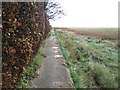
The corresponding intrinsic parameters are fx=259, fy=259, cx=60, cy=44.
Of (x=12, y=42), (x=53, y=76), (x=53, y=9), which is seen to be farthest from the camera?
(x=53, y=9)

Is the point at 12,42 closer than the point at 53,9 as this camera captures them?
Yes

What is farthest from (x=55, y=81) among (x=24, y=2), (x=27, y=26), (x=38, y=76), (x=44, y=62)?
(x=44, y=62)

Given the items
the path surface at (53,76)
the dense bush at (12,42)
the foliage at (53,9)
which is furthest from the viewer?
the foliage at (53,9)

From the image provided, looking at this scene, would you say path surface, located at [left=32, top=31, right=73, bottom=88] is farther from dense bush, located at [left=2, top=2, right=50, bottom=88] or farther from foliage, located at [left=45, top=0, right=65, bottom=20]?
foliage, located at [left=45, top=0, right=65, bottom=20]

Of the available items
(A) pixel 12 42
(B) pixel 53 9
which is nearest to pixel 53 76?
(A) pixel 12 42

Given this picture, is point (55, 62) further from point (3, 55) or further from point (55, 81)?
point (3, 55)

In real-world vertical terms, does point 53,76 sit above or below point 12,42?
below

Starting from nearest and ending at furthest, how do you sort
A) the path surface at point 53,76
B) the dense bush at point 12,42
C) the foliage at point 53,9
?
the dense bush at point 12,42 → the path surface at point 53,76 → the foliage at point 53,9

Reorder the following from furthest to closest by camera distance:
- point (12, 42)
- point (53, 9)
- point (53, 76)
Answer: point (53, 9) → point (53, 76) → point (12, 42)

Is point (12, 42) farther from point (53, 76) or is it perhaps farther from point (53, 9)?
point (53, 9)

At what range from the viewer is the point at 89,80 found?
6656 millimetres

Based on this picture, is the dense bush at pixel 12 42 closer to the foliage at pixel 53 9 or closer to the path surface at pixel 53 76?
the path surface at pixel 53 76

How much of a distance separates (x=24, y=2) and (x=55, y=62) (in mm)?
3004

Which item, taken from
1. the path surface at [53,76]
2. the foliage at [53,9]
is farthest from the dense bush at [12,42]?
the foliage at [53,9]
